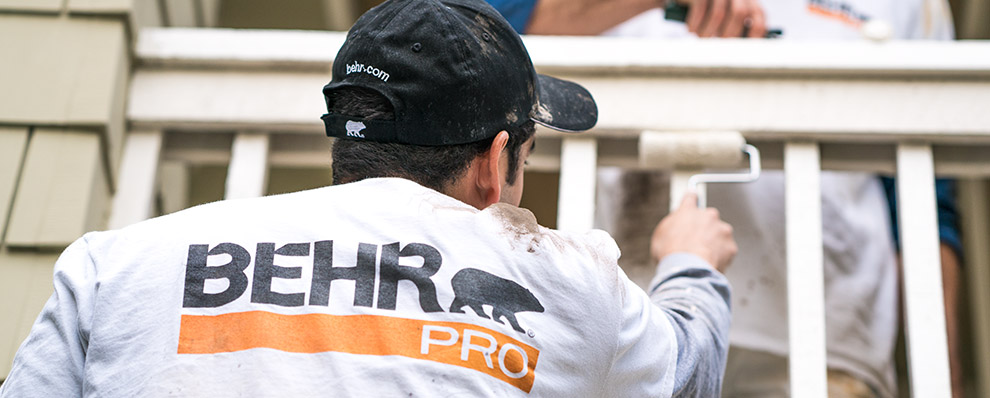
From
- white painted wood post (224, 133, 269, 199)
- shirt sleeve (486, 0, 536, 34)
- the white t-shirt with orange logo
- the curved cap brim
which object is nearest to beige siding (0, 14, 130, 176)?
white painted wood post (224, 133, 269, 199)

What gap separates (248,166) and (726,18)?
1.01 m

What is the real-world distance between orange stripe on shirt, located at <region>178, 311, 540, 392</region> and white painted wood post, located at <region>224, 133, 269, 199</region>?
709 mm

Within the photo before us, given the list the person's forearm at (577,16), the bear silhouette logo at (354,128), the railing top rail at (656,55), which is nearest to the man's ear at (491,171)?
the bear silhouette logo at (354,128)

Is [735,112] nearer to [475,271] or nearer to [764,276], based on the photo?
[764,276]

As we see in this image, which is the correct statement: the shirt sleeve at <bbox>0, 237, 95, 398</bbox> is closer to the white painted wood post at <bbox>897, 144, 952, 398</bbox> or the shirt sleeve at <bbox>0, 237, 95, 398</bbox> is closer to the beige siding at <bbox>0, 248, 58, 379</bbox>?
the beige siding at <bbox>0, 248, 58, 379</bbox>

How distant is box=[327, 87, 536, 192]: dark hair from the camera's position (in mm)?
1170

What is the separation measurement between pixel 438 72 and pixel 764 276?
1116 millimetres

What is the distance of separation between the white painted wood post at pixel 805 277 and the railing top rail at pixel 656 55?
0.16 metres

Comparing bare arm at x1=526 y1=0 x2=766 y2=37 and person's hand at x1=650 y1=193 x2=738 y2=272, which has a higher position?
bare arm at x1=526 y1=0 x2=766 y2=37

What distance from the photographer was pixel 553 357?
108 centimetres

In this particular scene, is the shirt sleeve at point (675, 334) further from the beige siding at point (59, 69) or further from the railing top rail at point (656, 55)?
the beige siding at point (59, 69)

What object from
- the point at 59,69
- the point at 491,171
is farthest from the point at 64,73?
the point at 491,171

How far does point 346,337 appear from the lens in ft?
3.29

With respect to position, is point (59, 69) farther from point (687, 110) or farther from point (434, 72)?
point (687, 110)
